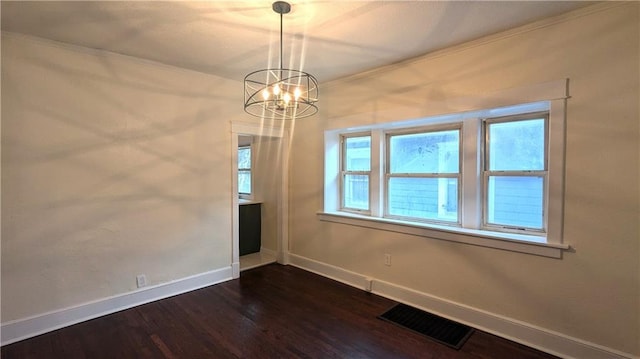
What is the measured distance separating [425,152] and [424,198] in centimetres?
52

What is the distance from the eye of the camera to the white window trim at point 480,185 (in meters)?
2.36

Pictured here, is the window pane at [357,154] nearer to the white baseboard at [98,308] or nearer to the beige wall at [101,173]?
the beige wall at [101,173]

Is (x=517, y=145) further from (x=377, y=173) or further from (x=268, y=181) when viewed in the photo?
(x=268, y=181)

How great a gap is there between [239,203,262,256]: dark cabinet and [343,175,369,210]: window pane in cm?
167

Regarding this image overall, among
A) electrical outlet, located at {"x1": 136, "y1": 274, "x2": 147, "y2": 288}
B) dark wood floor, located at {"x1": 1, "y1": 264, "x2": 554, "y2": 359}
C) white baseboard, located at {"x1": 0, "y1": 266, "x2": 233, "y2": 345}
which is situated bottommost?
dark wood floor, located at {"x1": 1, "y1": 264, "x2": 554, "y2": 359}

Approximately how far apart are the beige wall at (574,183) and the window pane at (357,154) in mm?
750

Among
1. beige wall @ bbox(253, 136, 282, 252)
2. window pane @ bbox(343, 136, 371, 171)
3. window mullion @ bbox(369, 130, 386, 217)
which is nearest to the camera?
window mullion @ bbox(369, 130, 386, 217)

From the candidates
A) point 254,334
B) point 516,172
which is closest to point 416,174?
point 516,172

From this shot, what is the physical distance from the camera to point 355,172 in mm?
4066

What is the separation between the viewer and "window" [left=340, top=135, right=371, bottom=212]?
397 cm

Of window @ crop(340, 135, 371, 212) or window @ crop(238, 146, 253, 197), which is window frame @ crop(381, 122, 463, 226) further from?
window @ crop(238, 146, 253, 197)

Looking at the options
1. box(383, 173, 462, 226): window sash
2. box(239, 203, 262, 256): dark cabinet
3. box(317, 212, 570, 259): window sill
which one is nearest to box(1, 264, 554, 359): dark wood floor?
box(317, 212, 570, 259): window sill

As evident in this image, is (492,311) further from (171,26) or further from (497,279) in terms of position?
(171,26)

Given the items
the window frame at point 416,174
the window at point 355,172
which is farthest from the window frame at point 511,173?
the window at point 355,172
